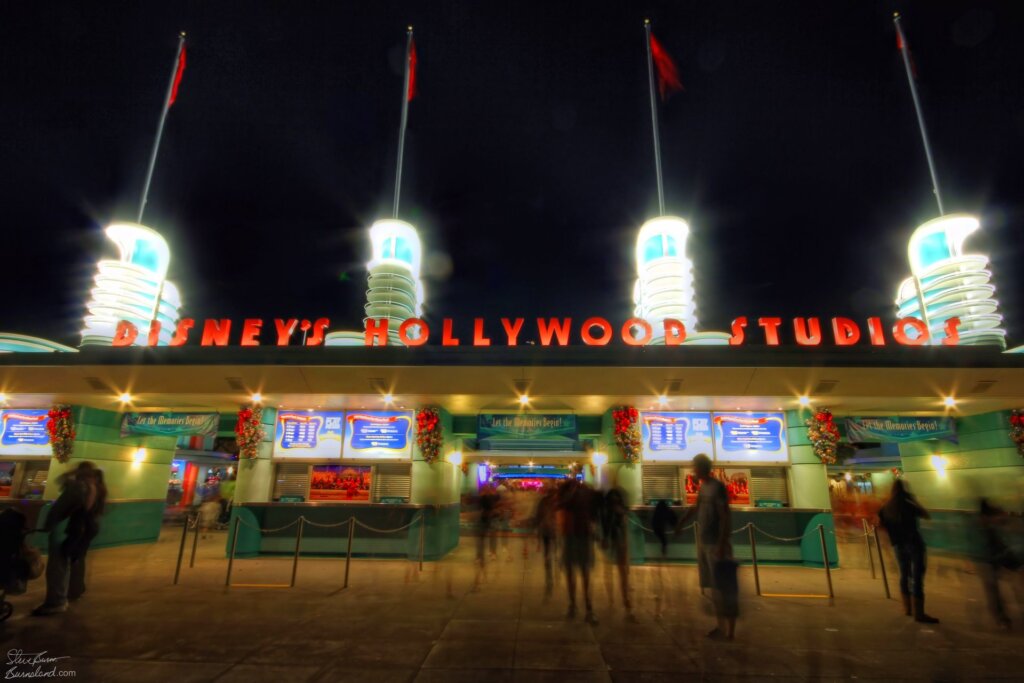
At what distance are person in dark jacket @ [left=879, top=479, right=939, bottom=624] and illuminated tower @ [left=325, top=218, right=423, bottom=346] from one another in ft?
61.6

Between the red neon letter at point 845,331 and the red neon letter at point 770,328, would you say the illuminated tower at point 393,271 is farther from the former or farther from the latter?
the red neon letter at point 845,331

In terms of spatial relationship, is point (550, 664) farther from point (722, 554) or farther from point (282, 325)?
point (282, 325)

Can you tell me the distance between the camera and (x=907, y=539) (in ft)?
24.2

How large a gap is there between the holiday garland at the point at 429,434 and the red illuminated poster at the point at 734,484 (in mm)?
6731

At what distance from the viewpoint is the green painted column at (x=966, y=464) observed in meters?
13.0

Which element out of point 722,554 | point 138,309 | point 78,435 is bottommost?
point 722,554

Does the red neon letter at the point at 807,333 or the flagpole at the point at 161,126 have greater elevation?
the flagpole at the point at 161,126

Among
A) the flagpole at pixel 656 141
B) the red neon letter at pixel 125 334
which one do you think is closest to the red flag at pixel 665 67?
the flagpole at pixel 656 141

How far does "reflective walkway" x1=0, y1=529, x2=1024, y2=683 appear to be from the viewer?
5172 mm

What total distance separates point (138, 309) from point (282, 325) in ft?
33.3

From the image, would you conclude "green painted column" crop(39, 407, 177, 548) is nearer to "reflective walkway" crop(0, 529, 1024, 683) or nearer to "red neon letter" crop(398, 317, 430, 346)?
"reflective walkway" crop(0, 529, 1024, 683)

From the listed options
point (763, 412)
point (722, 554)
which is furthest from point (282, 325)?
point (763, 412)

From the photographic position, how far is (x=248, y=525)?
13.0 m

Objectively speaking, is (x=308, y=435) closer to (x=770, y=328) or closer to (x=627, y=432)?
(x=627, y=432)
